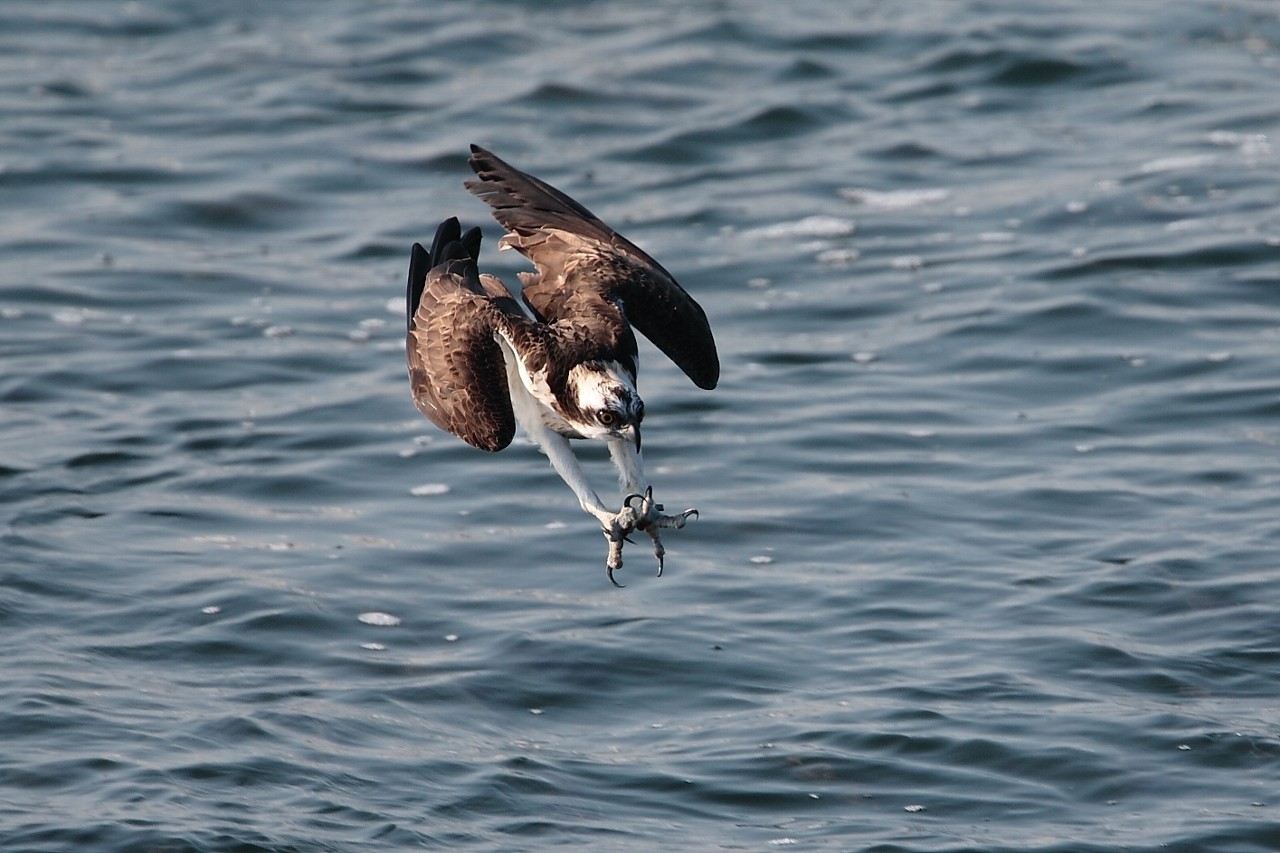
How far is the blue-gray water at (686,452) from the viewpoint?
880 cm

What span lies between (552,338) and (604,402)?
1.82ft

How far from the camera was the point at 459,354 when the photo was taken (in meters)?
7.54

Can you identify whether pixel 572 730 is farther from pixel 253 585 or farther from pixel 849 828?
pixel 253 585

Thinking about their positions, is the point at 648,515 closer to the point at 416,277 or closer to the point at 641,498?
the point at 641,498

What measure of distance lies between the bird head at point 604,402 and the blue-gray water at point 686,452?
228cm

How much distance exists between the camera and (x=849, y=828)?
8422 mm

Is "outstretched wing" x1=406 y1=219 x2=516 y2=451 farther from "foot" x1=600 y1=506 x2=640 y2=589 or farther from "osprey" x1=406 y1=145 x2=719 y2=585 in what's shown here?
"foot" x1=600 y1=506 x2=640 y2=589

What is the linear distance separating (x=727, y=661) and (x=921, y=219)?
683 cm

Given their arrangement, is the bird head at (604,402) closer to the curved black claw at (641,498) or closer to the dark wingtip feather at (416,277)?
the curved black claw at (641,498)

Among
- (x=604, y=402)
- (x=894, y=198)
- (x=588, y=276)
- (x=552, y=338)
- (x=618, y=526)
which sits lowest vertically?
(x=894, y=198)

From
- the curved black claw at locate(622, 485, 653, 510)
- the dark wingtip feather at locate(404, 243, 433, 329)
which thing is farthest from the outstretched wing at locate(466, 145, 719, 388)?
the curved black claw at locate(622, 485, 653, 510)

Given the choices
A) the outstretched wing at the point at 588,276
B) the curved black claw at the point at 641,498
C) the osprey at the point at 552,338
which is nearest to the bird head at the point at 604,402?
the osprey at the point at 552,338

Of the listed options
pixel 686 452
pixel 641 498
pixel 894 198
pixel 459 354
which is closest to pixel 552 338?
pixel 459 354

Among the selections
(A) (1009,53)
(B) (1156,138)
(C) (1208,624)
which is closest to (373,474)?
(C) (1208,624)
